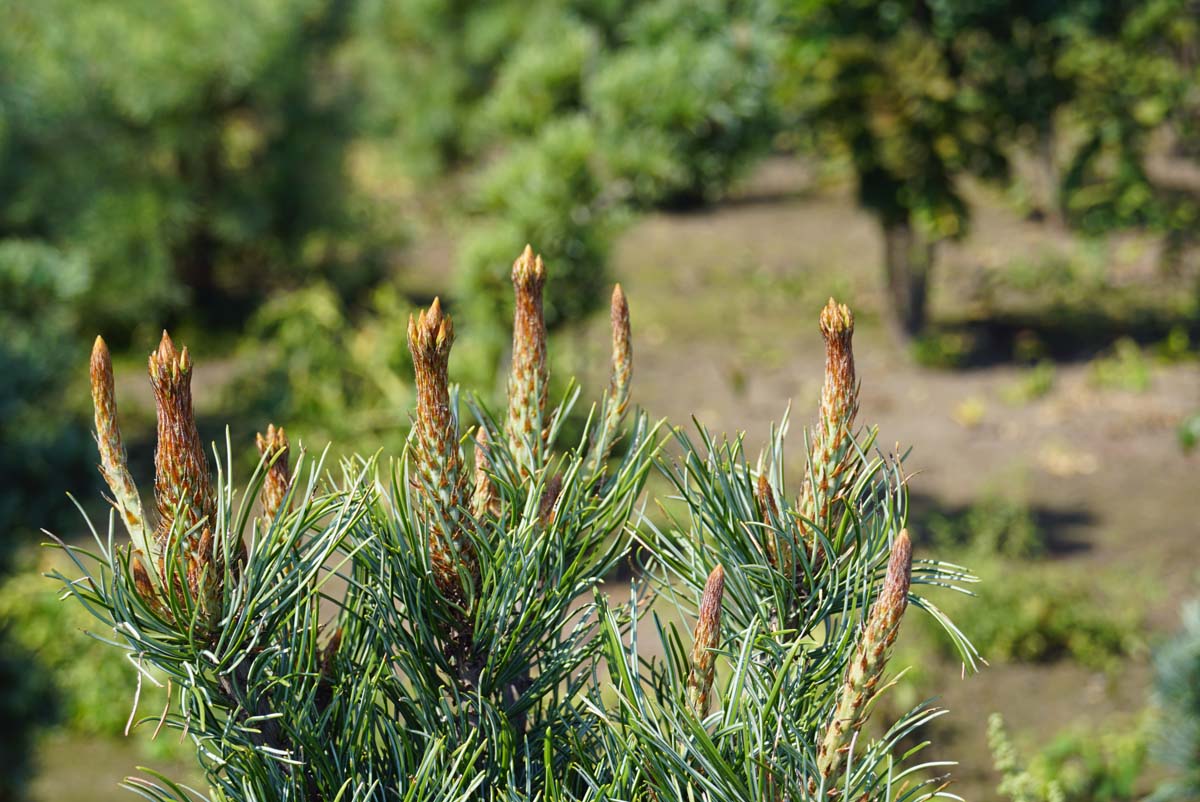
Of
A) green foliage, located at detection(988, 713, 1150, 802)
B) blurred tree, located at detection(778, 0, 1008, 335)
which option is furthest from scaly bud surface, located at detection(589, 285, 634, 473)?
blurred tree, located at detection(778, 0, 1008, 335)

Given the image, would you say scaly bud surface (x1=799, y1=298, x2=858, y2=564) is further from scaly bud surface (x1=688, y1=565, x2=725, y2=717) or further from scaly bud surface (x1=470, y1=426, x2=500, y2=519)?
scaly bud surface (x1=470, y1=426, x2=500, y2=519)

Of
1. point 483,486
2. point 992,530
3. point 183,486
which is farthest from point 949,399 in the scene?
point 183,486

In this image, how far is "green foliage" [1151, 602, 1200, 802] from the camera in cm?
284

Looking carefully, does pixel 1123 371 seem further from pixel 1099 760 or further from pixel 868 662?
pixel 868 662

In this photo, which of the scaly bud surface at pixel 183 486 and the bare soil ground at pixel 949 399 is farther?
the bare soil ground at pixel 949 399

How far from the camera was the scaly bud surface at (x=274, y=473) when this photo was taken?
3.18ft

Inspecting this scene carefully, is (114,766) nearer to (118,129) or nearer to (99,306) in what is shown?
(99,306)

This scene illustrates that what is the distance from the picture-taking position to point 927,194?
8.01m

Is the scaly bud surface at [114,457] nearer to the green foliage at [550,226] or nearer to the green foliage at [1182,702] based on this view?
the green foliage at [1182,702]

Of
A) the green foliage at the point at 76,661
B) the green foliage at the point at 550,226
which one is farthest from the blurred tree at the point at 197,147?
the green foliage at the point at 550,226

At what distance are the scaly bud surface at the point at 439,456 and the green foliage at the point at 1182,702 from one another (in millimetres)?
2354

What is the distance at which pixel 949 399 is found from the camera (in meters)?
8.09

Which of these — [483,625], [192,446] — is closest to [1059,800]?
[483,625]

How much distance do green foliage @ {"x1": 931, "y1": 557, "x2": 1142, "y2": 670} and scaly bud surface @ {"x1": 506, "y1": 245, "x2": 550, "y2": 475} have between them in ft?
14.7
